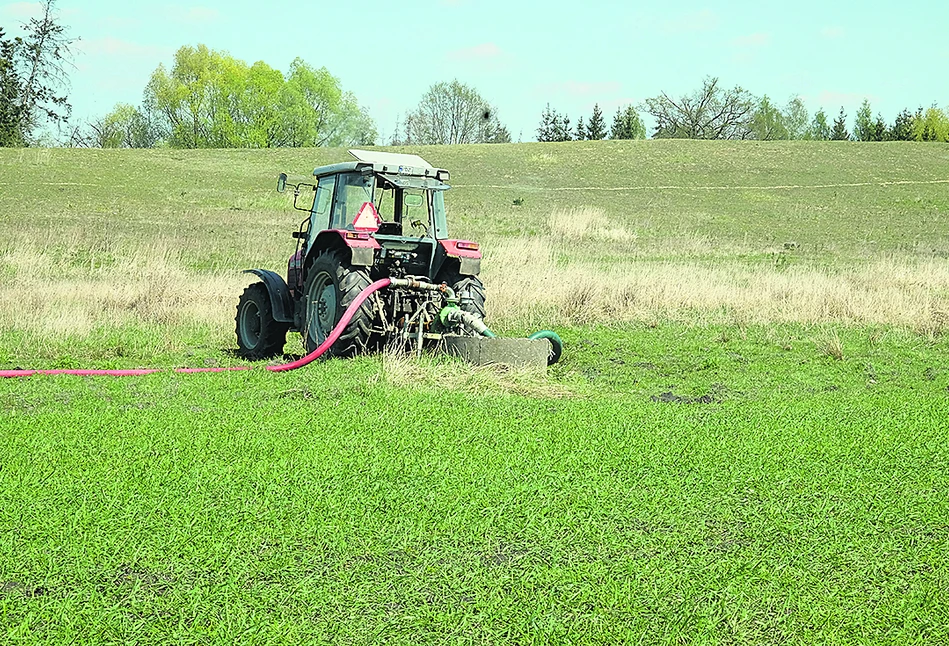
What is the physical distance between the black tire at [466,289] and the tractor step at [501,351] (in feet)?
2.68

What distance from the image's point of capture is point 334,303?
10.9m

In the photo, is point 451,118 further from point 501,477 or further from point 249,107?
point 501,477

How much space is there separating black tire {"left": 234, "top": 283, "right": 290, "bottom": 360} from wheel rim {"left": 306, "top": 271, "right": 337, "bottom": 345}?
741 millimetres

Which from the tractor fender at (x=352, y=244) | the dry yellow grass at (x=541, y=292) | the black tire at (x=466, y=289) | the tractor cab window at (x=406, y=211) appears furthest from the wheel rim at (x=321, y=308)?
the dry yellow grass at (x=541, y=292)

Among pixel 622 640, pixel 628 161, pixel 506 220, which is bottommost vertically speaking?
pixel 622 640

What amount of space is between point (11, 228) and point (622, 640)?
25.3m

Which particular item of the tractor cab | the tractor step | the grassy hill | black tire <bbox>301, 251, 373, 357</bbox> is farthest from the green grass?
the grassy hill

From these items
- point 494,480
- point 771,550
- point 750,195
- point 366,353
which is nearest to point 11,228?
point 366,353

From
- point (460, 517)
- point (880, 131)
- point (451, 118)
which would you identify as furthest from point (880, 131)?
point (460, 517)

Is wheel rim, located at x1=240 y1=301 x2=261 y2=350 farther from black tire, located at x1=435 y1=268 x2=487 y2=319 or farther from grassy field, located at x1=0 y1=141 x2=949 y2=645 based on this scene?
black tire, located at x1=435 y1=268 x2=487 y2=319

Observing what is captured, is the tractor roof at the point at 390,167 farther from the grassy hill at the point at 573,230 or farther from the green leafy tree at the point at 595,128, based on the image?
the green leafy tree at the point at 595,128

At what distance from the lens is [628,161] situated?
5362cm

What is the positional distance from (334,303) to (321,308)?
0.37 meters

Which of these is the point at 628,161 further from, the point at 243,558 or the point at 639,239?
the point at 243,558
